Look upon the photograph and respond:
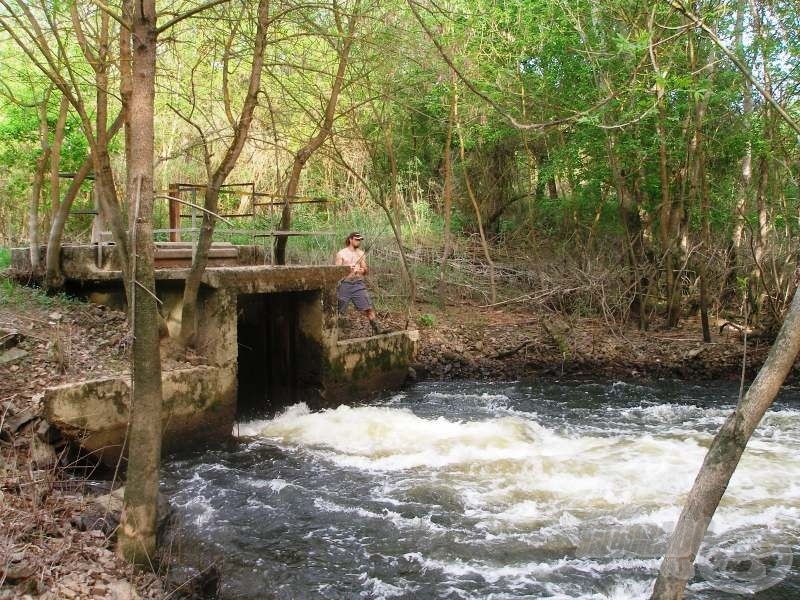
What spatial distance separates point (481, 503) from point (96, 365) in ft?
14.8

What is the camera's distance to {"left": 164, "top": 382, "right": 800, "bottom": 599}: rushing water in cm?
530

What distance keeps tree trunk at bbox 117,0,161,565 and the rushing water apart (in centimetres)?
90

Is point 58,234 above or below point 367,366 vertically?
above

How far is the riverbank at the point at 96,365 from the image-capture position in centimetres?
455

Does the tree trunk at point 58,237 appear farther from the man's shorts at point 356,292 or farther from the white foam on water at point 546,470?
the man's shorts at point 356,292

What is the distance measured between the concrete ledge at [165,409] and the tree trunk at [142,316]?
265 centimetres

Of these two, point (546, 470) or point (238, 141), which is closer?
point (238, 141)

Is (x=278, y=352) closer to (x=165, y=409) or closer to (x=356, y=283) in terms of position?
(x=356, y=283)

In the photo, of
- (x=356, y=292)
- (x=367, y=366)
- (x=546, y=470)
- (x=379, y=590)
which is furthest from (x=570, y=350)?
(x=379, y=590)

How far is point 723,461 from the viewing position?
3.38 meters

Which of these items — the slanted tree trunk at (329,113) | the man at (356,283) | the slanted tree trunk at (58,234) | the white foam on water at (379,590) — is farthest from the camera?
the man at (356,283)

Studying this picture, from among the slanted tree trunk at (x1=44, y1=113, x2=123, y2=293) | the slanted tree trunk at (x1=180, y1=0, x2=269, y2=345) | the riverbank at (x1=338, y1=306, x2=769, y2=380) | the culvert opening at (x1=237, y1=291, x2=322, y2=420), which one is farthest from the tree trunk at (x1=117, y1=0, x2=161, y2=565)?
the riverbank at (x1=338, y1=306, x2=769, y2=380)

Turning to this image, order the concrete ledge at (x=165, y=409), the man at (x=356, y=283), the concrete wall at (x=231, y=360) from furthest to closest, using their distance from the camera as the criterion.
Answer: the man at (x=356, y=283), the concrete wall at (x=231, y=360), the concrete ledge at (x=165, y=409)

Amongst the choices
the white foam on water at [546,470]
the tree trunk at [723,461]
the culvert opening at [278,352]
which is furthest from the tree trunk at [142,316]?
the culvert opening at [278,352]
